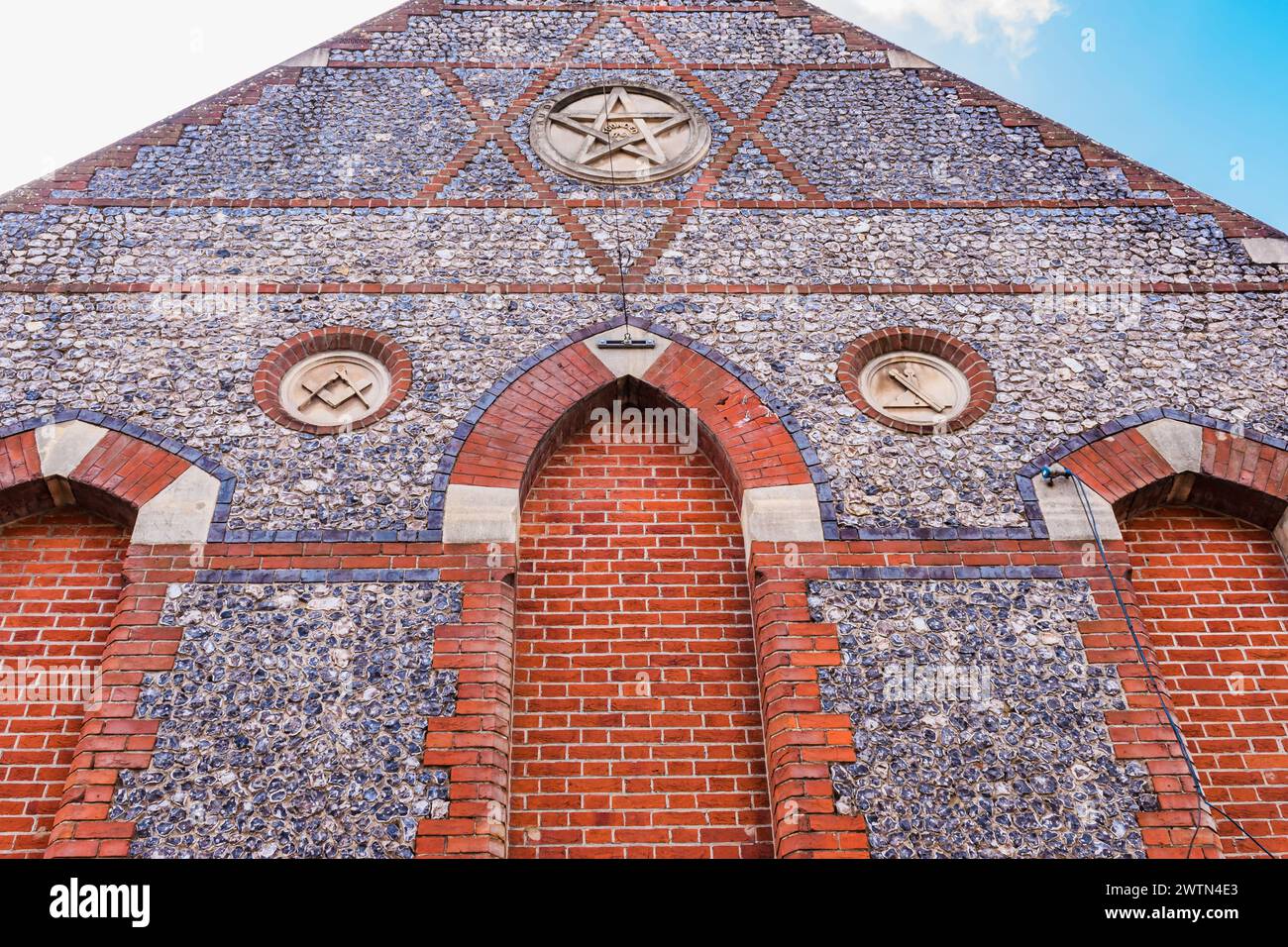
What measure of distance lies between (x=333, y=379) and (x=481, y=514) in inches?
64.1

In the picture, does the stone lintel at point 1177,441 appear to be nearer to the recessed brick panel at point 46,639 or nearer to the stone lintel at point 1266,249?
the stone lintel at point 1266,249

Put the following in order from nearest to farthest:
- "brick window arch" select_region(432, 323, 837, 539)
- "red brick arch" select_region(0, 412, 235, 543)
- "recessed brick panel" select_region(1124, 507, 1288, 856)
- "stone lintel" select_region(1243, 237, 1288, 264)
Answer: "recessed brick panel" select_region(1124, 507, 1288, 856)
"red brick arch" select_region(0, 412, 235, 543)
"brick window arch" select_region(432, 323, 837, 539)
"stone lintel" select_region(1243, 237, 1288, 264)

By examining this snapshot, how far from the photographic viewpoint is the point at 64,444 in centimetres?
700

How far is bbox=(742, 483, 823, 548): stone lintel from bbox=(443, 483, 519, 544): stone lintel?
1477 millimetres

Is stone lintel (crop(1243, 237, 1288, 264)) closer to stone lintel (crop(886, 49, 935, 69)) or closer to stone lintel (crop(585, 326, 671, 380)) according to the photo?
stone lintel (crop(886, 49, 935, 69))

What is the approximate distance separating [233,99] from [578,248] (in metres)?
3.52

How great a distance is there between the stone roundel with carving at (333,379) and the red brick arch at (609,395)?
0.73 metres

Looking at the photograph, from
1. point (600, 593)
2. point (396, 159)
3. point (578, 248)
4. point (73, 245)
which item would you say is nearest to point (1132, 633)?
point (600, 593)

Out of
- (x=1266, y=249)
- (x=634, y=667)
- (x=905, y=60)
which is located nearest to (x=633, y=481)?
(x=634, y=667)

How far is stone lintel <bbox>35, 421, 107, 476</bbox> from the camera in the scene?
22.6ft

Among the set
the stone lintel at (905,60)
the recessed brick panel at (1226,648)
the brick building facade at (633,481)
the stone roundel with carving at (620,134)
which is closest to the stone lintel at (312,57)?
the brick building facade at (633,481)

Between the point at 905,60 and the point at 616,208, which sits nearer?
the point at 616,208

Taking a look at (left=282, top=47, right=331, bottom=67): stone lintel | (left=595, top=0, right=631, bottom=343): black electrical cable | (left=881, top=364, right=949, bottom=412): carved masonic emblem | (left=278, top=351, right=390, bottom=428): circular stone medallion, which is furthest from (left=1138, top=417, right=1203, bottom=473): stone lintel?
(left=282, top=47, right=331, bottom=67): stone lintel

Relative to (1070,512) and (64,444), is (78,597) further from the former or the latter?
(1070,512)
